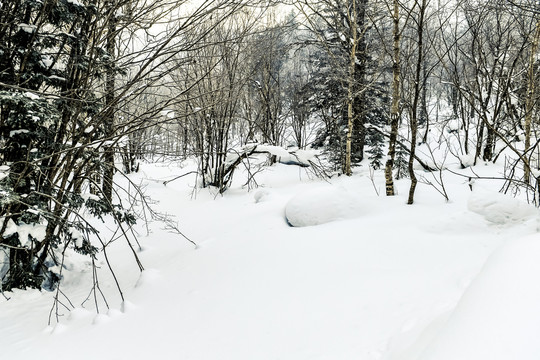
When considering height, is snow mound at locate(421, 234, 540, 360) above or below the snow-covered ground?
above

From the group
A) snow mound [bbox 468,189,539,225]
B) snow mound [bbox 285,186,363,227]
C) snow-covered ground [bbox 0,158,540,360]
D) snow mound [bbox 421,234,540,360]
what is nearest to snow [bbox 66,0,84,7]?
snow-covered ground [bbox 0,158,540,360]

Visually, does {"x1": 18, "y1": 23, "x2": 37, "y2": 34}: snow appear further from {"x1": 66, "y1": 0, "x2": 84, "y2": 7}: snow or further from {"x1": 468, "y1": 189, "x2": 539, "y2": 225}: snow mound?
{"x1": 468, "y1": 189, "x2": 539, "y2": 225}: snow mound

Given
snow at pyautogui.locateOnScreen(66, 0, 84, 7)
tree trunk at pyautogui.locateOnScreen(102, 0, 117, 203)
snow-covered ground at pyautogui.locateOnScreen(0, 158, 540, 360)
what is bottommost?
snow-covered ground at pyautogui.locateOnScreen(0, 158, 540, 360)

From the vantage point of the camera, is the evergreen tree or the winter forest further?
the evergreen tree

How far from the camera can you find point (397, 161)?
1030 centimetres

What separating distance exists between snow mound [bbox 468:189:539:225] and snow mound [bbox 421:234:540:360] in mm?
2599

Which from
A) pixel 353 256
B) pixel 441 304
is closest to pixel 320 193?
pixel 353 256

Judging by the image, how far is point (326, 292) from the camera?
2844 millimetres

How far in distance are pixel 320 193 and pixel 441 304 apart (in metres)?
2.78

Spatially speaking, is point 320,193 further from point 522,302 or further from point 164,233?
point 522,302

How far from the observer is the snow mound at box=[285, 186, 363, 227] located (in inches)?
181

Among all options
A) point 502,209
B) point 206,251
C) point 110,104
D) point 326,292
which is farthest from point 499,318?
point 206,251

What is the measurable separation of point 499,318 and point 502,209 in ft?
10.9

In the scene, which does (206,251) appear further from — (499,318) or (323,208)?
(499,318)
